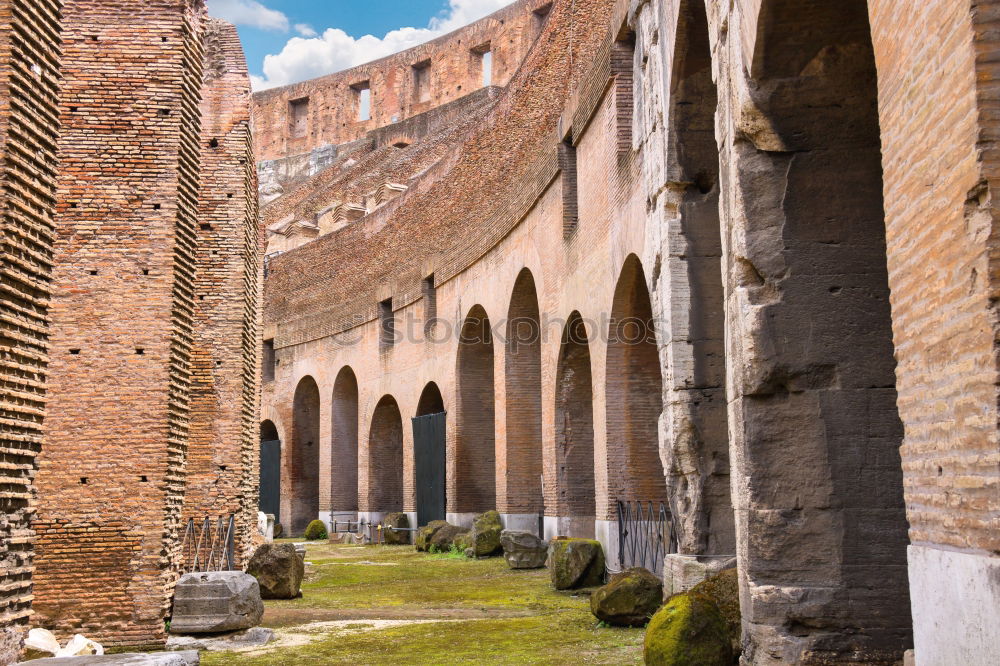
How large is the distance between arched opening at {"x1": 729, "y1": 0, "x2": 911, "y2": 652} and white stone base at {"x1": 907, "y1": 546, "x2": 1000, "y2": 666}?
1615 mm

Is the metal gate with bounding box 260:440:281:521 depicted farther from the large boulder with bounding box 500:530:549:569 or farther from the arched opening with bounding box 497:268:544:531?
the large boulder with bounding box 500:530:549:569

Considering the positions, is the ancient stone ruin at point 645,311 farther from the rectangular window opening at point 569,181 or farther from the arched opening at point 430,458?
the arched opening at point 430,458

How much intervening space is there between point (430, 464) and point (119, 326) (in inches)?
474

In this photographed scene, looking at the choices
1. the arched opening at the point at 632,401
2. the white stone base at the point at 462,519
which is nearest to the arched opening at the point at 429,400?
the white stone base at the point at 462,519

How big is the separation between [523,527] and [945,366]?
12.3 metres

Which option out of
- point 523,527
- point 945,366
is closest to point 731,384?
point 945,366

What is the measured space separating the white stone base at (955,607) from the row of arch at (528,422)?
7.04 metres

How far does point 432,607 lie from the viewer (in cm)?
925

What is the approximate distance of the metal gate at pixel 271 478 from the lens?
26.0 m

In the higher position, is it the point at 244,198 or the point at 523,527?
the point at 244,198

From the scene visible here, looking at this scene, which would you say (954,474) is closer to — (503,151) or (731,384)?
(731,384)

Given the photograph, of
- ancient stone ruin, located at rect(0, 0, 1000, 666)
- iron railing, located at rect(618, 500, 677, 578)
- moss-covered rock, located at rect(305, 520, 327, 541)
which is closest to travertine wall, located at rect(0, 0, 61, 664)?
ancient stone ruin, located at rect(0, 0, 1000, 666)

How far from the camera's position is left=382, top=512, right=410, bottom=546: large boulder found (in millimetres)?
19859

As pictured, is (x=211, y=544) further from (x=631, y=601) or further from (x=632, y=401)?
(x=631, y=601)
